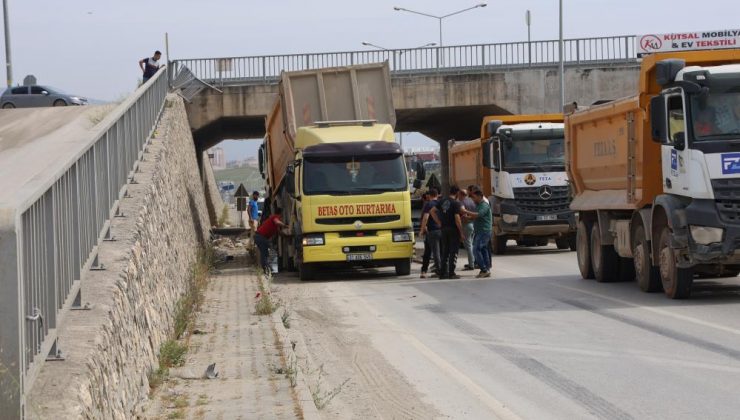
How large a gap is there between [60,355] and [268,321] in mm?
9423

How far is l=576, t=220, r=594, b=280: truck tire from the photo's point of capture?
2158 centimetres

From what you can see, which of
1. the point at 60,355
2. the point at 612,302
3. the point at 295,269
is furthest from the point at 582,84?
the point at 60,355

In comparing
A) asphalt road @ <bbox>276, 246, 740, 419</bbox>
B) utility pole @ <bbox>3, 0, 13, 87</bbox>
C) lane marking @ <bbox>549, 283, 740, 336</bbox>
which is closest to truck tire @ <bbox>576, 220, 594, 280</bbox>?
asphalt road @ <bbox>276, 246, 740, 419</bbox>

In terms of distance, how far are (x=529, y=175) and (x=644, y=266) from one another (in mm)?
11363

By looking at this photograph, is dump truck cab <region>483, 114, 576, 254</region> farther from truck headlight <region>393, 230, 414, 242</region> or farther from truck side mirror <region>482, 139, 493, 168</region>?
truck headlight <region>393, 230, 414, 242</region>

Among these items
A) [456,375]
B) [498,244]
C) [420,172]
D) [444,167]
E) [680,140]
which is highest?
[444,167]

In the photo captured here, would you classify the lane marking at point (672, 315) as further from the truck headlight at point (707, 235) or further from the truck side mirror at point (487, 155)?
the truck side mirror at point (487, 155)

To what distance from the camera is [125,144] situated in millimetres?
15070

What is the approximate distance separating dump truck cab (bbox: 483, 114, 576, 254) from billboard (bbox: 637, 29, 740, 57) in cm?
1022

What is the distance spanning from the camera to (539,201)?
Answer: 2923cm

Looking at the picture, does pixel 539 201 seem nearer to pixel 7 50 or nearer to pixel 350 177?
pixel 350 177

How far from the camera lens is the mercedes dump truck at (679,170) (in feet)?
51.9

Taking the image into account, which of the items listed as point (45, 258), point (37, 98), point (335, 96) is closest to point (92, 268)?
point (45, 258)

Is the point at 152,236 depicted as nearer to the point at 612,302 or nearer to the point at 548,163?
the point at 612,302
